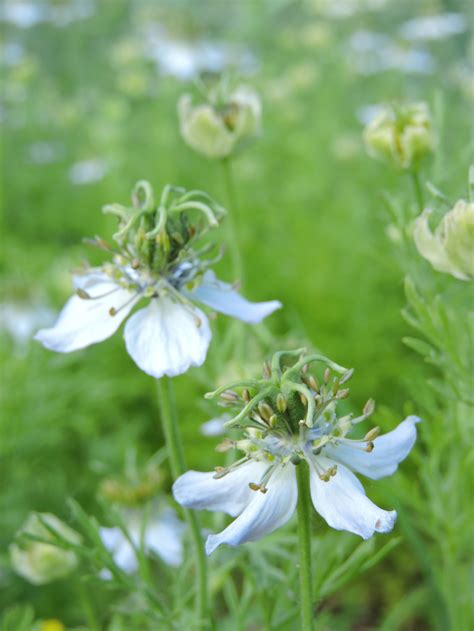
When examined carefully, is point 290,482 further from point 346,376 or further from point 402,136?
point 402,136

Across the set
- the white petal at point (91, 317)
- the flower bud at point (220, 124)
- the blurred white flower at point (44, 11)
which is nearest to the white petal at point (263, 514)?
the white petal at point (91, 317)

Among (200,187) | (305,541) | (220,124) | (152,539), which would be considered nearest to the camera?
(305,541)

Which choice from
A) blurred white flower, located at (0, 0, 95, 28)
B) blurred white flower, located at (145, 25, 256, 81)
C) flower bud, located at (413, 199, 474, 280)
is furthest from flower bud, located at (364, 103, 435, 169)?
blurred white flower, located at (0, 0, 95, 28)

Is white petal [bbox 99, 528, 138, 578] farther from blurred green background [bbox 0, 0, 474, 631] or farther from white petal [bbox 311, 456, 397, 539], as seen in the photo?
white petal [bbox 311, 456, 397, 539]

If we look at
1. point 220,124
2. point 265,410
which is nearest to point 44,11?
point 220,124

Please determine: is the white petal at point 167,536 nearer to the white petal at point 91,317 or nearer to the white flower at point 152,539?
the white flower at point 152,539

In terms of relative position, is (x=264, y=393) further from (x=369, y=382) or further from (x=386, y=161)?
(x=369, y=382)

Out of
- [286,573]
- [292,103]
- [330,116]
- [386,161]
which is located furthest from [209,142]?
[330,116]
